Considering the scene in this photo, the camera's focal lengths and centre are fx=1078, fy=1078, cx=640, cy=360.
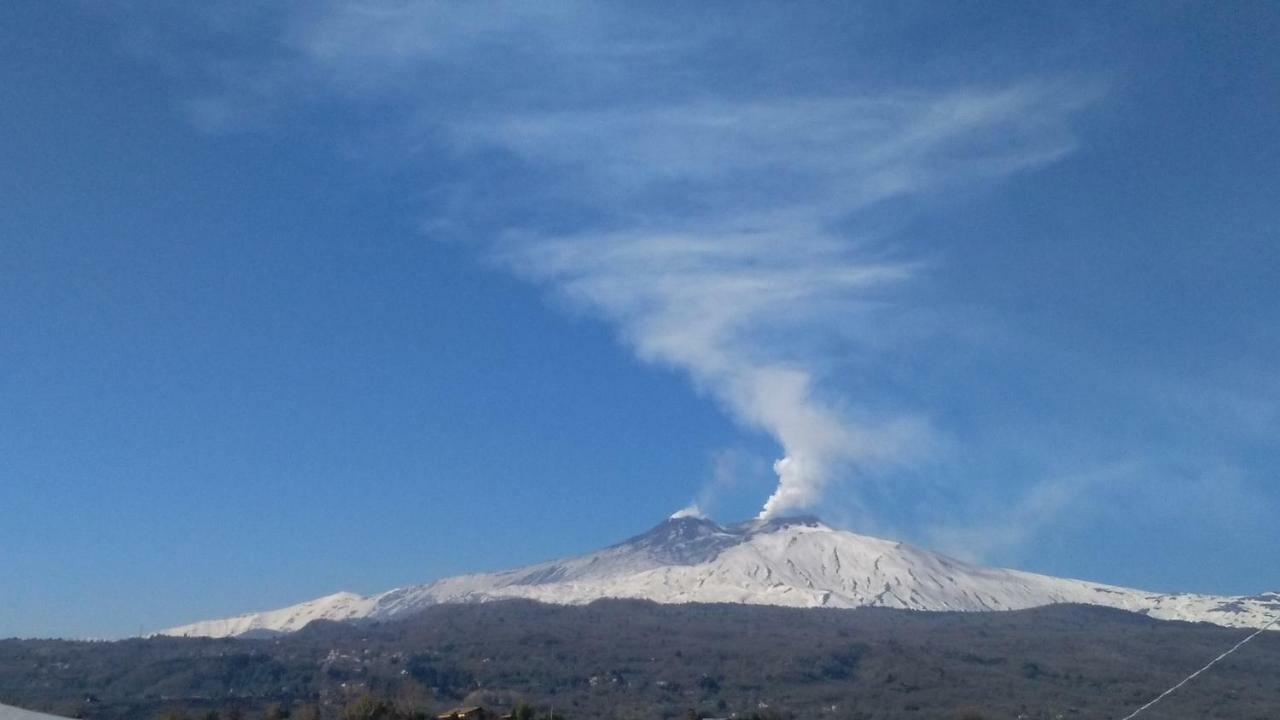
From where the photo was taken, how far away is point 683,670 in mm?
117562

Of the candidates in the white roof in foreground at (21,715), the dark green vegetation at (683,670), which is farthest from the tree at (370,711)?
the white roof in foreground at (21,715)

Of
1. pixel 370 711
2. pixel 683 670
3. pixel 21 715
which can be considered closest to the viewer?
pixel 21 715

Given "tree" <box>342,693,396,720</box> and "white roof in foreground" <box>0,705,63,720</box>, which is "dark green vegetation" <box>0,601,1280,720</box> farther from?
"white roof in foreground" <box>0,705,63,720</box>

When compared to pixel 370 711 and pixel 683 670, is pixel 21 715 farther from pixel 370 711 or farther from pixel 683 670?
pixel 683 670

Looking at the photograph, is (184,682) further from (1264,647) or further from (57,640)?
(1264,647)

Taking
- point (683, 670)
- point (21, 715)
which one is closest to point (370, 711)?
point (21, 715)

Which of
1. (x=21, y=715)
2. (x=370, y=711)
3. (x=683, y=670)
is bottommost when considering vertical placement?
(x=21, y=715)

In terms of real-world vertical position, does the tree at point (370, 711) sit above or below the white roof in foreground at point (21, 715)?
above

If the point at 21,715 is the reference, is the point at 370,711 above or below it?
above

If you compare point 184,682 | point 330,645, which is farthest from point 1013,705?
point 330,645

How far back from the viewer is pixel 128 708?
7244 cm

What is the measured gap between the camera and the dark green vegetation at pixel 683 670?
8712cm

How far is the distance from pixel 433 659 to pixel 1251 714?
79607mm

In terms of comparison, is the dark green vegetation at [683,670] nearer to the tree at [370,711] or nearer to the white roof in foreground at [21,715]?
the tree at [370,711]
